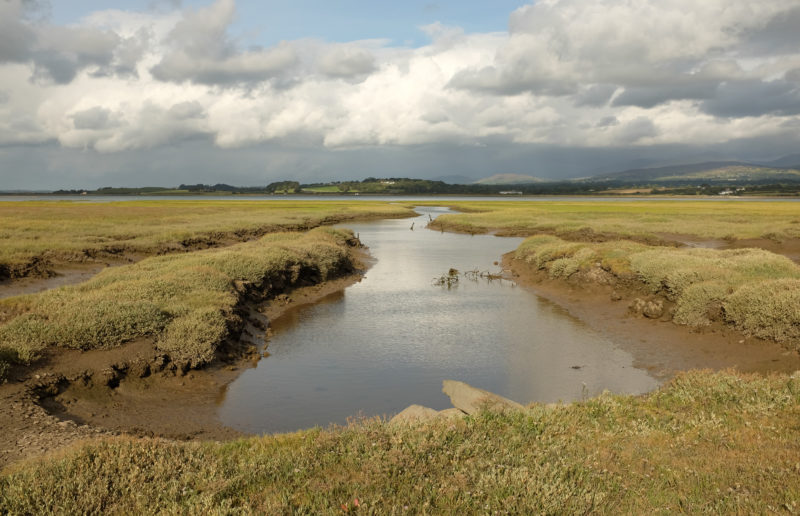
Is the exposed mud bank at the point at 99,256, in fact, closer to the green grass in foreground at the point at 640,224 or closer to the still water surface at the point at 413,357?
the still water surface at the point at 413,357

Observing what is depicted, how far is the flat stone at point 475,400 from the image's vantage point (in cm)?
1084

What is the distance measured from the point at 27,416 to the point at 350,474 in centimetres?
914

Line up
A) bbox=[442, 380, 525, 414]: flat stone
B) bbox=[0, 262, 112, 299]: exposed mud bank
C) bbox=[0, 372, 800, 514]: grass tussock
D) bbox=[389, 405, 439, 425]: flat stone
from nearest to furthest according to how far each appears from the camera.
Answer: bbox=[0, 372, 800, 514]: grass tussock < bbox=[389, 405, 439, 425]: flat stone < bbox=[442, 380, 525, 414]: flat stone < bbox=[0, 262, 112, 299]: exposed mud bank

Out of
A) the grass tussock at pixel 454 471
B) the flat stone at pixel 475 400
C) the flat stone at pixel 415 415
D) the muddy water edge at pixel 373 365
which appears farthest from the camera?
the muddy water edge at pixel 373 365

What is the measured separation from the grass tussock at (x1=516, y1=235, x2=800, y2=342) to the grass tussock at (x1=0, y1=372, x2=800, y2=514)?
35.6 feet

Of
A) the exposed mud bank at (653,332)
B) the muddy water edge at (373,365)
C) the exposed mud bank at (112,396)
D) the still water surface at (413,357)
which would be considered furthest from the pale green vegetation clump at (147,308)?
the exposed mud bank at (653,332)

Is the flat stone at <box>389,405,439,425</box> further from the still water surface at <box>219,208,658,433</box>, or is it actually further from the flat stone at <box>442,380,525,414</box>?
the still water surface at <box>219,208,658,433</box>

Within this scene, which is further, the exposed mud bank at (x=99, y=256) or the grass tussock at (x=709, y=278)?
the exposed mud bank at (x=99, y=256)

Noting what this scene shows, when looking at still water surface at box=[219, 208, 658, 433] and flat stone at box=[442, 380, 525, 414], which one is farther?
still water surface at box=[219, 208, 658, 433]

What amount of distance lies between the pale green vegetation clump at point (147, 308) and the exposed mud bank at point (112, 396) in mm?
468

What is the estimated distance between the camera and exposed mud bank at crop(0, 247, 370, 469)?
11281 millimetres

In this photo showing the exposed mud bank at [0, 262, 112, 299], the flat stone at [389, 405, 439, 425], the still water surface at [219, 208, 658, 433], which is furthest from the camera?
the exposed mud bank at [0, 262, 112, 299]

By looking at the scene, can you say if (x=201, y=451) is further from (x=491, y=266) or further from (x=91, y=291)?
(x=491, y=266)

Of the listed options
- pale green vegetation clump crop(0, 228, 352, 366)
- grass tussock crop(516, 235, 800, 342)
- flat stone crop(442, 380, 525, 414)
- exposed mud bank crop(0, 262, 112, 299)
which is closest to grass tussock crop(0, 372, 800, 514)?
flat stone crop(442, 380, 525, 414)
